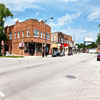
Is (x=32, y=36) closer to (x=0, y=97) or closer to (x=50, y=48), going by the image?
(x=50, y=48)

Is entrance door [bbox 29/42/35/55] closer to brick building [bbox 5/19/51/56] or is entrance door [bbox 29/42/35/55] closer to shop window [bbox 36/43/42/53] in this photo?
brick building [bbox 5/19/51/56]

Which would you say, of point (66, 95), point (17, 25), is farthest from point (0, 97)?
point (17, 25)

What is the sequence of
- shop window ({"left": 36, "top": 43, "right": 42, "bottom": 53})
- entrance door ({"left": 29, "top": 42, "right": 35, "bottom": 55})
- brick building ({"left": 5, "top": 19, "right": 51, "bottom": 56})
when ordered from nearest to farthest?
brick building ({"left": 5, "top": 19, "right": 51, "bottom": 56}) → entrance door ({"left": 29, "top": 42, "right": 35, "bottom": 55}) → shop window ({"left": 36, "top": 43, "right": 42, "bottom": 53})

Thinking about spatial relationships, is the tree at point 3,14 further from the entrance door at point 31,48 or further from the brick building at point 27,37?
the entrance door at point 31,48

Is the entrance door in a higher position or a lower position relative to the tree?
lower

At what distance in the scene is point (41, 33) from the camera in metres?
30.9

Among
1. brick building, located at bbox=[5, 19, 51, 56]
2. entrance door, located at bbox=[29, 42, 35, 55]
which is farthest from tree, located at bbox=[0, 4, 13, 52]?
entrance door, located at bbox=[29, 42, 35, 55]

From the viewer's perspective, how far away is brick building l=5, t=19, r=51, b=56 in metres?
27.9

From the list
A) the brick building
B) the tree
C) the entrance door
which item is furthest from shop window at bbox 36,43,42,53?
the tree

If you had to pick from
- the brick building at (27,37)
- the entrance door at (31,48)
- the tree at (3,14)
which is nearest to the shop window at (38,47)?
the brick building at (27,37)

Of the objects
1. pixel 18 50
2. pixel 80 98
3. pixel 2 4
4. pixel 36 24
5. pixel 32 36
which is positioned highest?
pixel 2 4

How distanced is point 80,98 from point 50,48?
31832 mm

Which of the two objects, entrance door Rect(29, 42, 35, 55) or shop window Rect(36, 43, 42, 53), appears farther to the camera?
shop window Rect(36, 43, 42, 53)

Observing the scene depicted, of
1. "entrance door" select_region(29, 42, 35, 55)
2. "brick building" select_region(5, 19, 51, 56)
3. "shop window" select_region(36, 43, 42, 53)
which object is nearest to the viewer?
"brick building" select_region(5, 19, 51, 56)
